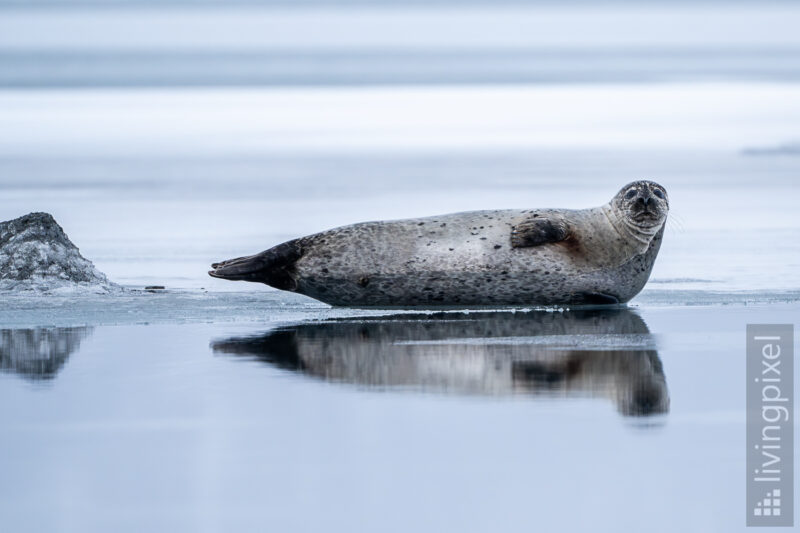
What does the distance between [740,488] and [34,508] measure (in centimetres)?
192

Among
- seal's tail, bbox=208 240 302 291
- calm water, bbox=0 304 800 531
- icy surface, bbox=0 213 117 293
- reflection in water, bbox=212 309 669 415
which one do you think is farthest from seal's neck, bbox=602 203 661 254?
icy surface, bbox=0 213 117 293

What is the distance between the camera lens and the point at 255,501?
373 centimetres

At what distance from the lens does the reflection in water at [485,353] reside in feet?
17.5

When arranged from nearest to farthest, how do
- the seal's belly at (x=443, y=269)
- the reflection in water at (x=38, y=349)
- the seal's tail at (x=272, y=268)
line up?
the reflection in water at (x=38, y=349), the seal's belly at (x=443, y=269), the seal's tail at (x=272, y=268)

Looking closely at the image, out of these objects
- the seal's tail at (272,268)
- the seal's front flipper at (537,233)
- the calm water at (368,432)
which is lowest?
the calm water at (368,432)

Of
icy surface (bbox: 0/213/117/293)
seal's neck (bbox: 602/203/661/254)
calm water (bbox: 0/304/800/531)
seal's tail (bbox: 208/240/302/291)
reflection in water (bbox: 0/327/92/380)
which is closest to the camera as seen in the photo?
calm water (bbox: 0/304/800/531)

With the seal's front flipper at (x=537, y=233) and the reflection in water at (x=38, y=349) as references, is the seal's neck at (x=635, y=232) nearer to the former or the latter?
the seal's front flipper at (x=537, y=233)

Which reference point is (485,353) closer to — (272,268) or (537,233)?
(537,233)

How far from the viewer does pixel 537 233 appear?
972 cm

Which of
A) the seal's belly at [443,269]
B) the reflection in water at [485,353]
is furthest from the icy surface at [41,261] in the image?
the reflection in water at [485,353]

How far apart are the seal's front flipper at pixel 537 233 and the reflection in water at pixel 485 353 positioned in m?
1.06

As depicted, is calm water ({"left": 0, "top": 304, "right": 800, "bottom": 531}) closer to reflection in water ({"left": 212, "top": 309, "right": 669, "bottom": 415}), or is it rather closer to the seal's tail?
reflection in water ({"left": 212, "top": 309, "right": 669, "bottom": 415})

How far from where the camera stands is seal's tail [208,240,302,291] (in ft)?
33.3

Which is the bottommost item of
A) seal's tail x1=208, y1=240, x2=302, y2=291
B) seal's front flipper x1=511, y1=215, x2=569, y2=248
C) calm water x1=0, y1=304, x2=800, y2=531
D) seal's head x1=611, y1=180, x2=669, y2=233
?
calm water x1=0, y1=304, x2=800, y2=531
